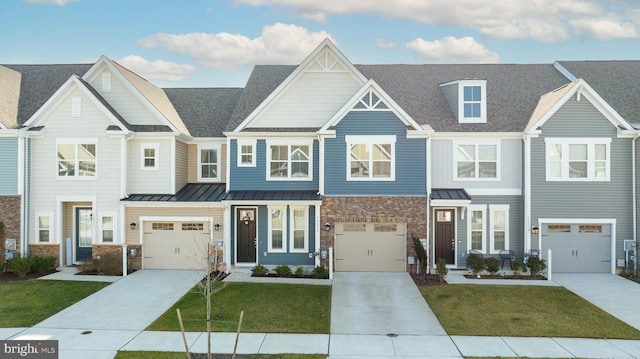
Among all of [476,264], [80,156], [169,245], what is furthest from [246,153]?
[476,264]

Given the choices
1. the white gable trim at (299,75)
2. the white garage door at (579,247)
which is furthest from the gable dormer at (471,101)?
the white garage door at (579,247)

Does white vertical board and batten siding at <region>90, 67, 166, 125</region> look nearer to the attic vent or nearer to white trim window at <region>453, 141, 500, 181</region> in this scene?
the attic vent

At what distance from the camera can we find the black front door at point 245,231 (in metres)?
19.0

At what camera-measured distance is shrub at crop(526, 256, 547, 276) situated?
17281mm

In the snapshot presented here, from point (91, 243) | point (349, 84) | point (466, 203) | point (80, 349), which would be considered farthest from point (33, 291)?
point (466, 203)

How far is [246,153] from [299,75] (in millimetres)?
4134

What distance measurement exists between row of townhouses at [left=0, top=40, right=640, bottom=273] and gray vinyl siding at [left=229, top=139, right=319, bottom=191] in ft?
0.20

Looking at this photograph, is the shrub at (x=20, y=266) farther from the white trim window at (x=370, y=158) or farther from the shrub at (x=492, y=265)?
the shrub at (x=492, y=265)

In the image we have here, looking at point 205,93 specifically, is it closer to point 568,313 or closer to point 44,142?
point 44,142

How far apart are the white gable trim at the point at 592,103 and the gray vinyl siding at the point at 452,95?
3.36 m

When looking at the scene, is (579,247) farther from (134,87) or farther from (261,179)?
(134,87)

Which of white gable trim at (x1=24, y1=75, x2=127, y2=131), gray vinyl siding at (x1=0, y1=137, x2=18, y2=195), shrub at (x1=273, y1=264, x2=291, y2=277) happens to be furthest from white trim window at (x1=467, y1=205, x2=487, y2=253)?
gray vinyl siding at (x1=0, y1=137, x2=18, y2=195)

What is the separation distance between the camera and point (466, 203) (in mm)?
17547

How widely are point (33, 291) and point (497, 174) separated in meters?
18.4
